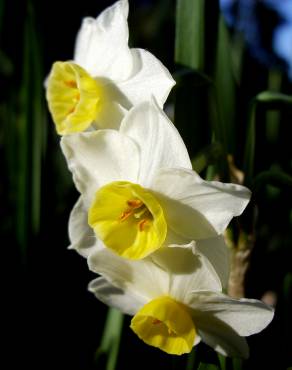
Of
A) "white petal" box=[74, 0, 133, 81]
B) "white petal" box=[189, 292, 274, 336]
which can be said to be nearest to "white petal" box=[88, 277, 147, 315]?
"white petal" box=[189, 292, 274, 336]

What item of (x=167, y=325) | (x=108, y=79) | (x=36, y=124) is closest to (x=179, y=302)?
(x=167, y=325)

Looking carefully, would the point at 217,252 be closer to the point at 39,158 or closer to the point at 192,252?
the point at 192,252

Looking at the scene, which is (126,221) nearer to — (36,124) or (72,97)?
(72,97)

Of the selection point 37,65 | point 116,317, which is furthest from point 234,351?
point 37,65

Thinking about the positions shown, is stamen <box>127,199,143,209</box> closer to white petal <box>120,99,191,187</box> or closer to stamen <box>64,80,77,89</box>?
white petal <box>120,99,191,187</box>

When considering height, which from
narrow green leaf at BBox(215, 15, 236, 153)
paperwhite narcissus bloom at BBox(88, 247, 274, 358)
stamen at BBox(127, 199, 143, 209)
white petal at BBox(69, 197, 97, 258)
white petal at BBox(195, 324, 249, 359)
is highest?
narrow green leaf at BBox(215, 15, 236, 153)

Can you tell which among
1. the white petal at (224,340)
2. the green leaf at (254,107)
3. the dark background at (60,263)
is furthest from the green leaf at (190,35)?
the white petal at (224,340)
